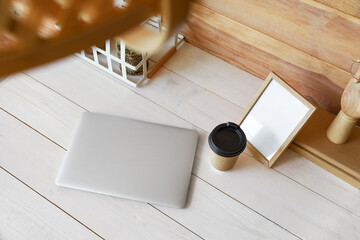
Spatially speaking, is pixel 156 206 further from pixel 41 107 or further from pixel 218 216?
pixel 41 107

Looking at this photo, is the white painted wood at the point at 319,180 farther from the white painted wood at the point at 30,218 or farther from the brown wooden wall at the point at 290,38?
the white painted wood at the point at 30,218

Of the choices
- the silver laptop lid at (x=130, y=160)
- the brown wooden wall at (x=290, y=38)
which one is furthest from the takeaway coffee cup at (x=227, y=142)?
the brown wooden wall at (x=290, y=38)

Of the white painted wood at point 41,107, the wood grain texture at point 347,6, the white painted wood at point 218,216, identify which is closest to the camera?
the wood grain texture at point 347,6

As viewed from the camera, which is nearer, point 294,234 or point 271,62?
point 294,234

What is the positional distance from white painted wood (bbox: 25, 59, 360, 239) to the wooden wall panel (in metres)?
0.23

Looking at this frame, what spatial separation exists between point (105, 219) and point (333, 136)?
58cm

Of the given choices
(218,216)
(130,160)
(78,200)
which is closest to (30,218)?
(78,200)

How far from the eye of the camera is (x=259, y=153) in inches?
37.7

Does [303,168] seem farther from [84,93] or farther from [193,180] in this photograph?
[84,93]

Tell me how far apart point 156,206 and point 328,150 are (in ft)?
1.43

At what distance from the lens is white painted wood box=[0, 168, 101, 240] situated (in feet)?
2.85

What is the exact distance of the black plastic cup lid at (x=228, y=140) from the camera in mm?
853

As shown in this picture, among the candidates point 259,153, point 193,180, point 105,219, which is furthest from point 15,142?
point 259,153

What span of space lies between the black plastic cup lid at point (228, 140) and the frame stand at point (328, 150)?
0.17 m
